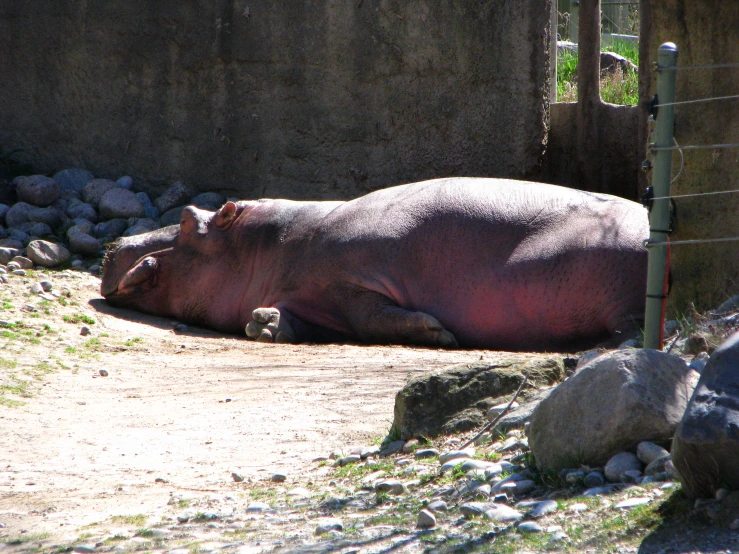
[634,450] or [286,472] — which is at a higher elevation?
[634,450]

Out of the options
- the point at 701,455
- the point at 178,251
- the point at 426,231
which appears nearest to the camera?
the point at 701,455

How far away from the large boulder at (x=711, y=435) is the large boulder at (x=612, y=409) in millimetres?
485

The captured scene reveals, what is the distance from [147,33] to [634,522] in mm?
8333

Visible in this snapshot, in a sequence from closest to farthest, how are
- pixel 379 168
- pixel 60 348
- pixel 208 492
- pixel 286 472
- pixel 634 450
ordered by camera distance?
pixel 634 450
pixel 208 492
pixel 286 472
pixel 60 348
pixel 379 168

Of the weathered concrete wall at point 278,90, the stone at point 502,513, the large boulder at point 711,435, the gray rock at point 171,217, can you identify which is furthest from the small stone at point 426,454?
the gray rock at point 171,217

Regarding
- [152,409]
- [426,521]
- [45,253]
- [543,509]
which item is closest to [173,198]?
[45,253]

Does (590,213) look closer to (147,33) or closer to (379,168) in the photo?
(379,168)

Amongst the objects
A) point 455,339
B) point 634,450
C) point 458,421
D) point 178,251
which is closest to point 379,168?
point 178,251

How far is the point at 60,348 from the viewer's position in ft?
21.3

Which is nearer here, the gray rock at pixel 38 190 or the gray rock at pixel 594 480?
the gray rock at pixel 594 480

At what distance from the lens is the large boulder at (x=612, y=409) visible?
3.19 metres

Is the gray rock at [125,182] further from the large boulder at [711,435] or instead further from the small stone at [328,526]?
the large boulder at [711,435]

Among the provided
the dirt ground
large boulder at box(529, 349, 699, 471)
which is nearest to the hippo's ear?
the dirt ground

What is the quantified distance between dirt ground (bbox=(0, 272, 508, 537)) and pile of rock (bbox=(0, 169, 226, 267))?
1.84 meters
